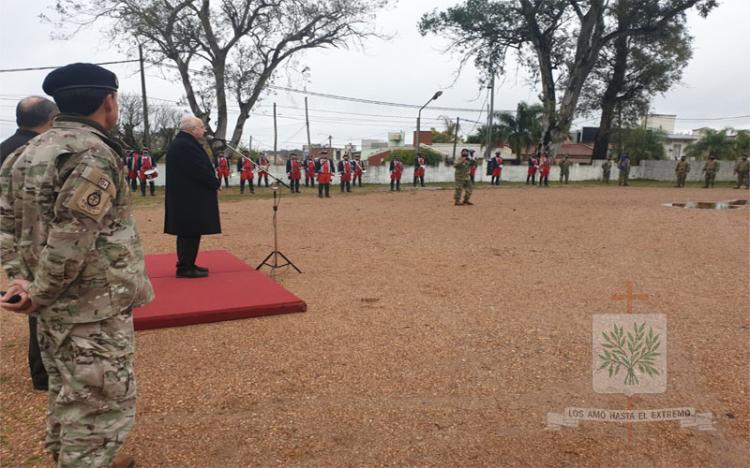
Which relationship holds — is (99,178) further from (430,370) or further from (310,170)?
(310,170)

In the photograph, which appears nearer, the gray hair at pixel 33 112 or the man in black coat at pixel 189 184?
the gray hair at pixel 33 112

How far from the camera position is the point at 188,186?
5.01 meters

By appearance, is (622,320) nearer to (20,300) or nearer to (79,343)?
(79,343)

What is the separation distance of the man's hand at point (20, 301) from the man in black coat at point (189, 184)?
3100 millimetres

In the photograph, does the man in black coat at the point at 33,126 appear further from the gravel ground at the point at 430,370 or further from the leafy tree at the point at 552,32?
the leafy tree at the point at 552,32

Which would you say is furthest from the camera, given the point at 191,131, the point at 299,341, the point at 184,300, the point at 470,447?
the point at 191,131

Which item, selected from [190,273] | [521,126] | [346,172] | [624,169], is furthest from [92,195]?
[521,126]

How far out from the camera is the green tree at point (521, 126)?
37.8 m

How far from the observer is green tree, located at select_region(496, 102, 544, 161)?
37.8m

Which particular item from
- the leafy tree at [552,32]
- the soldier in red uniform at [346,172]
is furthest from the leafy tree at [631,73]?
the soldier in red uniform at [346,172]

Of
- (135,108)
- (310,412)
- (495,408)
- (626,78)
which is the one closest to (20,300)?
(310,412)

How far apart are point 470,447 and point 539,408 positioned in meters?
0.64

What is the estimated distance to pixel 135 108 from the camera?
42.3 m

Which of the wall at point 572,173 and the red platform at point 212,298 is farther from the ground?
the wall at point 572,173
